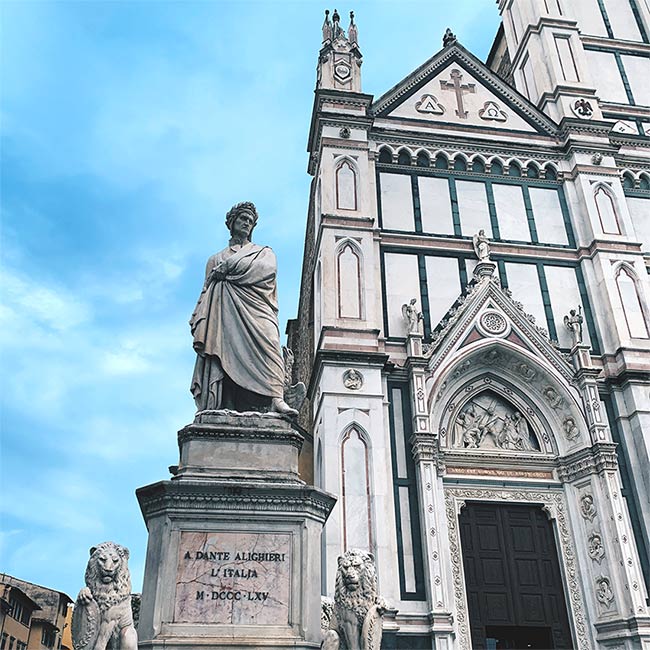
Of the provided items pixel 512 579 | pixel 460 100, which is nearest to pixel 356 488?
pixel 512 579

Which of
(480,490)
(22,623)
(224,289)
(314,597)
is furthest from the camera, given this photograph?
(22,623)

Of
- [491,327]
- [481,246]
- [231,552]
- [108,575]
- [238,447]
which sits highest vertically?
[481,246]

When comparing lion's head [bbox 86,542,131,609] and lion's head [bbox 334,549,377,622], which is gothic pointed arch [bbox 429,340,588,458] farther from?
lion's head [bbox 86,542,131,609]

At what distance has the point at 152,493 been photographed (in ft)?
22.3

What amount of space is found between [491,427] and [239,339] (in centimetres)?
1001

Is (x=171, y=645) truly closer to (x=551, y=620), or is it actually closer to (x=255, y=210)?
(x=255, y=210)

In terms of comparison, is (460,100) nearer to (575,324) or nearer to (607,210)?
(607,210)

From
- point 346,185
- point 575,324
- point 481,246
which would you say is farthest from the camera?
Result: point 346,185

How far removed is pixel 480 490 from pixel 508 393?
2.58m

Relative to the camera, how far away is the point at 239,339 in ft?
26.0

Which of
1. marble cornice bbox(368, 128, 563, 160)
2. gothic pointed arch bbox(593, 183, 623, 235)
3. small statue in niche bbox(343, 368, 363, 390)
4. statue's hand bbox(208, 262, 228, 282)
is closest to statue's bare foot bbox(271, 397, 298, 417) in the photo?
statue's hand bbox(208, 262, 228, 282)

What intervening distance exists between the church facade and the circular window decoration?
0.03 m

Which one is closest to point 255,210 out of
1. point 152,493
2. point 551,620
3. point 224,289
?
point 224,289

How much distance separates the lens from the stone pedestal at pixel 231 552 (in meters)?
6.36
